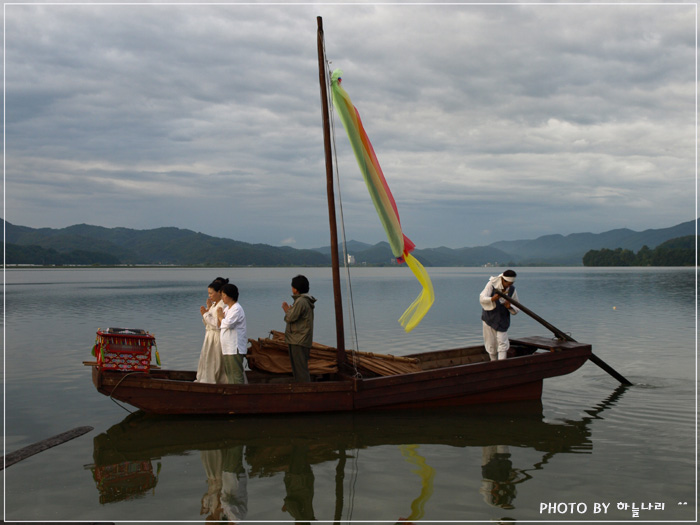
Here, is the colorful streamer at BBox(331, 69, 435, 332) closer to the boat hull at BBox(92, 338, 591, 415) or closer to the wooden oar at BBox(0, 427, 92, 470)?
the boat hull at BBox(92, 338, 591, 415)

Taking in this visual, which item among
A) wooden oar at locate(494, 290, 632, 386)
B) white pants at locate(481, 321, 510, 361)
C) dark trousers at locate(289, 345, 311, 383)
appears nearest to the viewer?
dark trousers at locate(289, 345, 311, 383)

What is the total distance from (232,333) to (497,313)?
5582mm

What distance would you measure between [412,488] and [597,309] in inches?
1159

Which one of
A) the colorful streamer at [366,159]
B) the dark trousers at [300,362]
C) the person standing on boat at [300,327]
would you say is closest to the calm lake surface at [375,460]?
the dark trousers at [300,362]

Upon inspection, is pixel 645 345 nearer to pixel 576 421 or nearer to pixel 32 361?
pixel 576 421

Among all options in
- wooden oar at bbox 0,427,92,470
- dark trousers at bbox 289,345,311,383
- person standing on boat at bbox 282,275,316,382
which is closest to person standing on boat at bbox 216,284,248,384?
person standing on boat at bbox 282,275,316,382

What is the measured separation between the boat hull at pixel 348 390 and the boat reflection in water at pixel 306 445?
0.34 meters

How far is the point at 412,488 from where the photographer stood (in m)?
7.13

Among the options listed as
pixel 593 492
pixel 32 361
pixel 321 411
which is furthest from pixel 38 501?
pixel 32 361

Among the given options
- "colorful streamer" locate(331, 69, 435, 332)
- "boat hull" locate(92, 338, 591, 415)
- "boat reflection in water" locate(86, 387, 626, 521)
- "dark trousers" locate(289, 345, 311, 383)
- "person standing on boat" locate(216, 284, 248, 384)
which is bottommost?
"boat reflection in water" locate(86, 387, 626, 521)

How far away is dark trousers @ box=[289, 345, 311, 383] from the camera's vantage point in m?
10.2

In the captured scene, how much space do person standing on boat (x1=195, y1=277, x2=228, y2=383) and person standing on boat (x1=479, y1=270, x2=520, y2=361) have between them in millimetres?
5372

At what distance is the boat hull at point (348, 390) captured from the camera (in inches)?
372

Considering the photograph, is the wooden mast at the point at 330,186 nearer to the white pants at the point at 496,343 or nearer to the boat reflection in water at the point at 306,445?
the boat reflection in water at the point at 306,445
